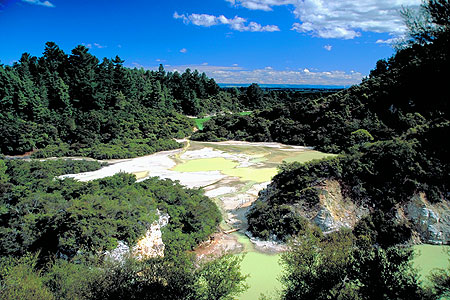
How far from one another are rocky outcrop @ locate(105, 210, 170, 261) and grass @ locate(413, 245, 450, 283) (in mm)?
14493

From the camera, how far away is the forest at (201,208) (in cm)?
1098

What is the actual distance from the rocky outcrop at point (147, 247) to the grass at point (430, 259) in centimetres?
1449

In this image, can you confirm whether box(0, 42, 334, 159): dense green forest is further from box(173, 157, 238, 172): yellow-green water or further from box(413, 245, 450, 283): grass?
box(413, 245, 450, 283): grass

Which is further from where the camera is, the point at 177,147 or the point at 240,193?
the point at 177,147

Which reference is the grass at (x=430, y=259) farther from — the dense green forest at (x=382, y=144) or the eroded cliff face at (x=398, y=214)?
the dense green forest at (x=382, y=144)

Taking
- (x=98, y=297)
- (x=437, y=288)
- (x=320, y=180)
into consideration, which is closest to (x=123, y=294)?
(x=98, y=297)

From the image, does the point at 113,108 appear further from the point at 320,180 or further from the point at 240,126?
the point at 320,180

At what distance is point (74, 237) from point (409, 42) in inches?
636

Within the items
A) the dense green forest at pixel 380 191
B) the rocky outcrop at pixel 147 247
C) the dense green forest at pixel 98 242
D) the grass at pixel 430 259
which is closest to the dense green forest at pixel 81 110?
the dense green forest at pixel 98 242

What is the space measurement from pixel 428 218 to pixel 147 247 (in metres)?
18.2

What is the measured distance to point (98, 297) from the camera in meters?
10.6

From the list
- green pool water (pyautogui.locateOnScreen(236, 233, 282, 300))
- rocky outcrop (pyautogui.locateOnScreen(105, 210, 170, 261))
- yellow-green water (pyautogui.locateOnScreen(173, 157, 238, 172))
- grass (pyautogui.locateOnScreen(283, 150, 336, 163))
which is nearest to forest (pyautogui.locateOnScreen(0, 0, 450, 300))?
rocky outcrop (pyautogui.locateOnScreen(105, 210, 170, 261))

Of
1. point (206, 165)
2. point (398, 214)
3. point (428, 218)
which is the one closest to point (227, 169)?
point (206, 165)

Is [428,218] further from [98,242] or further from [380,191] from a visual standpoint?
[98,242]
